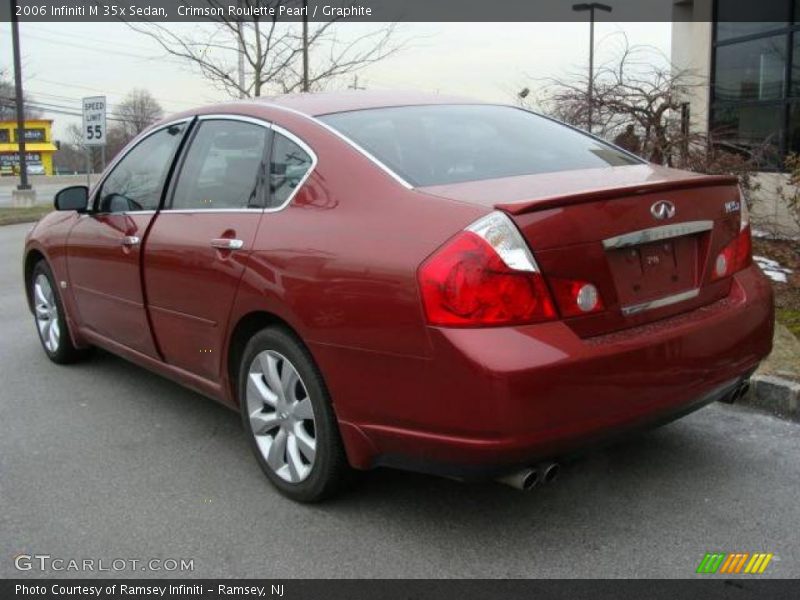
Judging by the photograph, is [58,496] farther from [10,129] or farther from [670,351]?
[10,129]

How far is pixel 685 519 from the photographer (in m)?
3.12

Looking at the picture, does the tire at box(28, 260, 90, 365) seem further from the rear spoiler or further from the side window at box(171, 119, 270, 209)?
the rear spoiler

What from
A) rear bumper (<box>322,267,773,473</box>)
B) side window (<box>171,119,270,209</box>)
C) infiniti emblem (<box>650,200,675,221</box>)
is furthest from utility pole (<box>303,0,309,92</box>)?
rear bumper (<box>322,267,773,473</box>)

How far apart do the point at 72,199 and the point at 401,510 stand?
292 cm

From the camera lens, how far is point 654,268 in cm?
290

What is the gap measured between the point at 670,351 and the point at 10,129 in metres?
79.7

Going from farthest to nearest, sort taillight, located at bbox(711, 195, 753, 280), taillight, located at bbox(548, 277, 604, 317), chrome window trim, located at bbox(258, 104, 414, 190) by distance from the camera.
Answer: taillight, located at bbox(711, 195, 753, 280) < chrome window trim, located at bbox(258, 104, 414, 190) < taillight, located at bbox(548, 277, 604, 317)

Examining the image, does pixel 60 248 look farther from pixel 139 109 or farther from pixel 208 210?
pixel 139 109

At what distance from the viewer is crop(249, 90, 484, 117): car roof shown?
3.64m

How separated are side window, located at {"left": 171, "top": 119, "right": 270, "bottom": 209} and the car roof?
201 millimetres

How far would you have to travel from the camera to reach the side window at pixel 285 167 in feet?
11.0

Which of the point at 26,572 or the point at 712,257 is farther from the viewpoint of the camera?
the point at 712,257

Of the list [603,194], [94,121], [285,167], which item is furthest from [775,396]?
[94,121]
